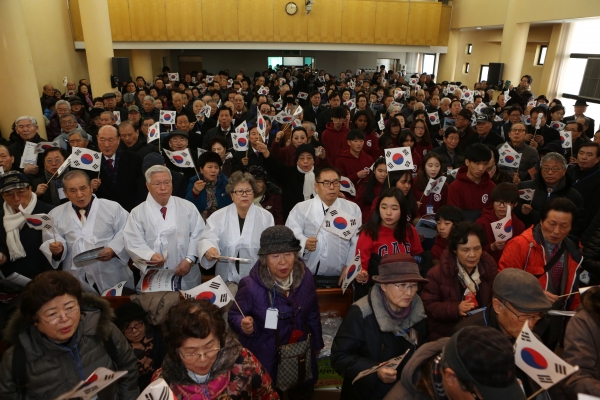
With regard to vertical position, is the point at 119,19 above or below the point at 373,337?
above

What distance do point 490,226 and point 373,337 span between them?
206cm

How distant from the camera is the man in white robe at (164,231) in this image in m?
3.49

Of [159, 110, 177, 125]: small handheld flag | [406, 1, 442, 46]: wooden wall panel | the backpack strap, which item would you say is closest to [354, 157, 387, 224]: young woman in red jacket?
the backpack strap

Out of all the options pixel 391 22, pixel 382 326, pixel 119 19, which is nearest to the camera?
pixel 382 326

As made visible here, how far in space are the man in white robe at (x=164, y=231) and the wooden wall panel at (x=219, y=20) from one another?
14184 millimetres

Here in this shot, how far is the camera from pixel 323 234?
12.2ft

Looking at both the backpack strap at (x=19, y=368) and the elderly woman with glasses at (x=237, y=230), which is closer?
the backpack strap at (x=19, y=368)

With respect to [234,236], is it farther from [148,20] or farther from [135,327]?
[148,20]

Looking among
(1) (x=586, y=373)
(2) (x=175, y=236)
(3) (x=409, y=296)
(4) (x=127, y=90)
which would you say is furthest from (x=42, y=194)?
(4) (x=127, y=90)

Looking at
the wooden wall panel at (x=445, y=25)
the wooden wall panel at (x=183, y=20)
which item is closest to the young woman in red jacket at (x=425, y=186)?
the wooden wall panel at (x=183, y=20)

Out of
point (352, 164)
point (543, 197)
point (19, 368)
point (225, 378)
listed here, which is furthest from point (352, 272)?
point (352, 164)

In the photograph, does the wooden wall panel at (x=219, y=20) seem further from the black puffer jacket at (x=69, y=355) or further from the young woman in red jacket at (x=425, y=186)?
the black puffer jacket at (x=69, y=355)

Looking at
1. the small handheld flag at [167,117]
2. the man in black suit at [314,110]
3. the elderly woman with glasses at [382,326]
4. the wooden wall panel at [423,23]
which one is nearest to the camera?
the elderly woman with glasses at [382,326]

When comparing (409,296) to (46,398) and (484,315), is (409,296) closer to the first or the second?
(484,315)
